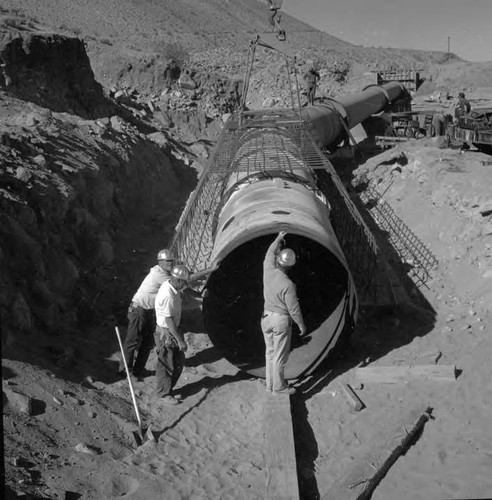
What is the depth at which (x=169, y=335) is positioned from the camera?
6441mm

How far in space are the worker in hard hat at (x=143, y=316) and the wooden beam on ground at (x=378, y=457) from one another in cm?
261

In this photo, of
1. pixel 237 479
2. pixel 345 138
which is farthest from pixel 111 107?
pixel 237 479

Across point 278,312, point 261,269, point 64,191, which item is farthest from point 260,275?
point 64,191

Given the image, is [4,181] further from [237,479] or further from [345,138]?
[345,138]

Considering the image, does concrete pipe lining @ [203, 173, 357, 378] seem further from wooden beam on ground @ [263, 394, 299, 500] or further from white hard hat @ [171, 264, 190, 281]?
wooden beam on ground @ [263, 394, 299, 500]

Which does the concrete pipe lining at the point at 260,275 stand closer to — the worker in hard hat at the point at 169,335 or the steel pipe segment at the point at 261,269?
the steel pipe segment at the point at 261,269

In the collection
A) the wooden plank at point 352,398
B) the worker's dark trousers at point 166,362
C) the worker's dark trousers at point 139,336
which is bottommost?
the wooden plank at point 352,398

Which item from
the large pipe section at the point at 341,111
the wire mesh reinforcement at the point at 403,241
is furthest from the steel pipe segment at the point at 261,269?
the large pipe section at the point at 341,111

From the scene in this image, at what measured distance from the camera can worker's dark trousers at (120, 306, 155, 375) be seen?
6879 millimetres

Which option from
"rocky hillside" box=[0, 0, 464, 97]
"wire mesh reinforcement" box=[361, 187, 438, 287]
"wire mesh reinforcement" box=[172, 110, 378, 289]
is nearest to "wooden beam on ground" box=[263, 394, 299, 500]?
"wire mesh reinforcement" box=[172, 110, 378, 289]

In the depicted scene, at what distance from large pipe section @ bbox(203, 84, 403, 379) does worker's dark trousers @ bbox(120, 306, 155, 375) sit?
2.04ft

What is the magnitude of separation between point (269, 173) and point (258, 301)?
1.74 m

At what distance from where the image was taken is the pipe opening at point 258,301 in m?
7.30

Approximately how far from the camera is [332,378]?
285 inches
